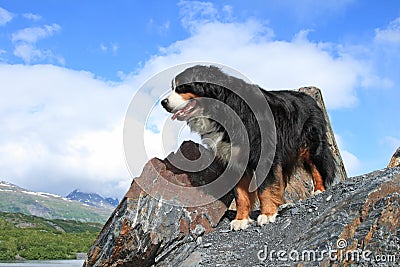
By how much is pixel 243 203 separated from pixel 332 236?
2.29 meters

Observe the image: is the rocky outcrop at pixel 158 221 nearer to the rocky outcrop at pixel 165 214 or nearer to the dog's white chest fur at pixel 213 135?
the rocky outcrop at pixel 165 214

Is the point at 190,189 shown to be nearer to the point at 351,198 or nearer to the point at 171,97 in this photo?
the point at 171,97

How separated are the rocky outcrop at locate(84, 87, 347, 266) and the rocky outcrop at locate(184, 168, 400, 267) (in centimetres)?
79

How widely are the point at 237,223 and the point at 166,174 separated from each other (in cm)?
174

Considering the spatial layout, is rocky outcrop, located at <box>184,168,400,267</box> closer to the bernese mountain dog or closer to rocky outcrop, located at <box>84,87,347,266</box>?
the bernese mountain dog

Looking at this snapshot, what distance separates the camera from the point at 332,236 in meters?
5.76

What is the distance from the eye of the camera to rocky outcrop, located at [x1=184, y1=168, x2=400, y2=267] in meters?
5.56

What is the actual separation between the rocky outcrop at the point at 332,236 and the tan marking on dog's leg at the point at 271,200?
14cm

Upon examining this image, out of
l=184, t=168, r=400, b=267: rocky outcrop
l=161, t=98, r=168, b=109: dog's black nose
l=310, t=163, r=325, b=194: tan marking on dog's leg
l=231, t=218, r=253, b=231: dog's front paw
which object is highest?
l=161, t=98, r=168, b=109: dog's black nose

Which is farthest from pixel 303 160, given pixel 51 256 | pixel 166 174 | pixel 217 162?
pixel 51 256

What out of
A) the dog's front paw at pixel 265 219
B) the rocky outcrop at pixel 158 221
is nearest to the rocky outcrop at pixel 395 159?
the dog's front paw at pixel 265 219

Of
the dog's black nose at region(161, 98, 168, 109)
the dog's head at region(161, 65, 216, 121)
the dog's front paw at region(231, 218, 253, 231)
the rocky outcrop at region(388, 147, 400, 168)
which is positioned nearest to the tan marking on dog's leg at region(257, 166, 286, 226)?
the dog's front paw at region(231, 218, 253, 231)

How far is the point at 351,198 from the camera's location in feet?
20.3

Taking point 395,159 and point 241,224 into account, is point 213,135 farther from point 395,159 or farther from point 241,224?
point 395,159
